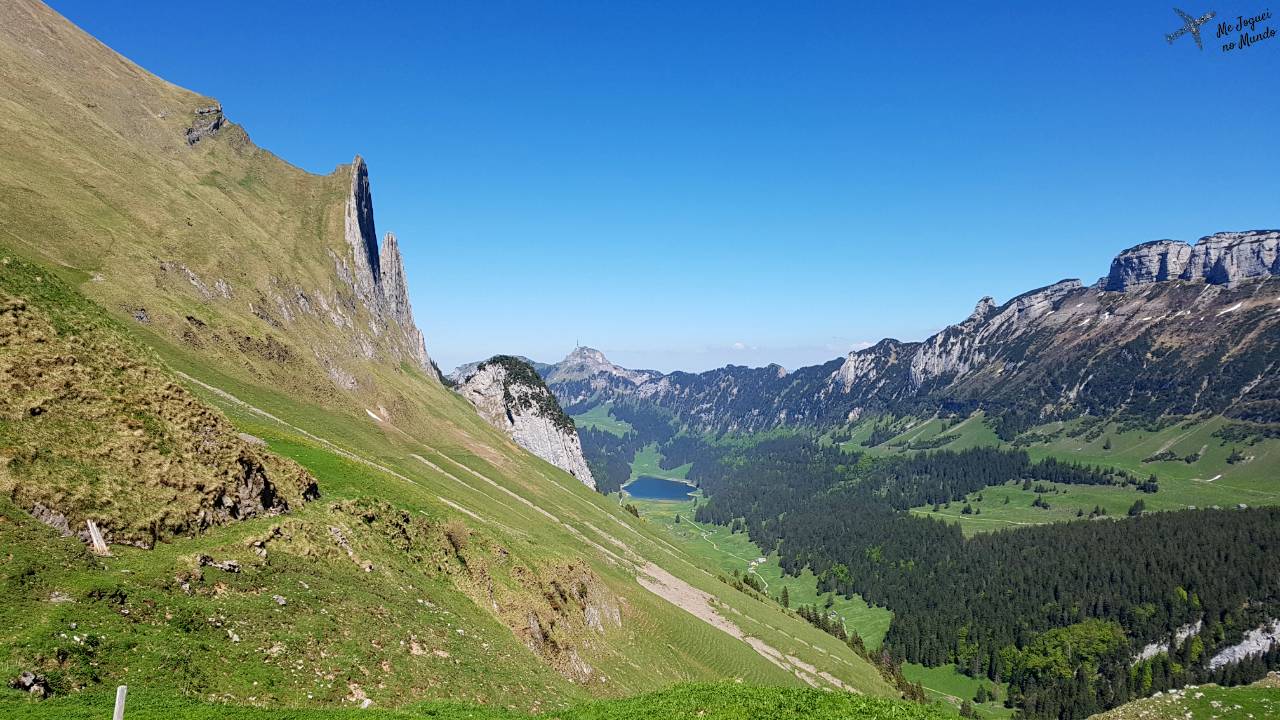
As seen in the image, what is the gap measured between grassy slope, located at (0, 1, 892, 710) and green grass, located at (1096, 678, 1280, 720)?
37932mm

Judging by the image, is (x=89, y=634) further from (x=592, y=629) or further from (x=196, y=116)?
(x=196, y=116)

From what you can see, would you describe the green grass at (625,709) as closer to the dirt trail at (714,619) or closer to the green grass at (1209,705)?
the green grass at (1209,705)

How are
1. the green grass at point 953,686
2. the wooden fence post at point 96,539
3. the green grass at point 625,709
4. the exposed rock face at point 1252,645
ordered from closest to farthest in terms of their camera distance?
the green grass at point 625,709
the wooden fence post at point 96,539
the green grass at point 953,686
the exposed rock face at point 1252,645

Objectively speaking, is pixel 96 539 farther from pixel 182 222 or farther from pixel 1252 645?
pixel 1252 645

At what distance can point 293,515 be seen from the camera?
38.2m

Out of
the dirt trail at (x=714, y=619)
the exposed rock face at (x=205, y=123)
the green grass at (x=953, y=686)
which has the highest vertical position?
the exposed rock face at (x=205, y=123)

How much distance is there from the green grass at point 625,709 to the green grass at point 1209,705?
1145 inches

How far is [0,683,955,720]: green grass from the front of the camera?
18.4 m

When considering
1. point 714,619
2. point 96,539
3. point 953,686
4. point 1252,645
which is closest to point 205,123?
point 714,619

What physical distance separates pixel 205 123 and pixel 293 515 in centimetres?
19602

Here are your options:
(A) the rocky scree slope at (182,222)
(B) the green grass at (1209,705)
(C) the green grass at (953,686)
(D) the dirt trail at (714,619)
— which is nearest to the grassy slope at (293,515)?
(A) the rocky scree slope at (182,222)

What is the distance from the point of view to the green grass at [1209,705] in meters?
38.3

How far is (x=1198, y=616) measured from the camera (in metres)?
191

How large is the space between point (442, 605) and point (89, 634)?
22303mm
